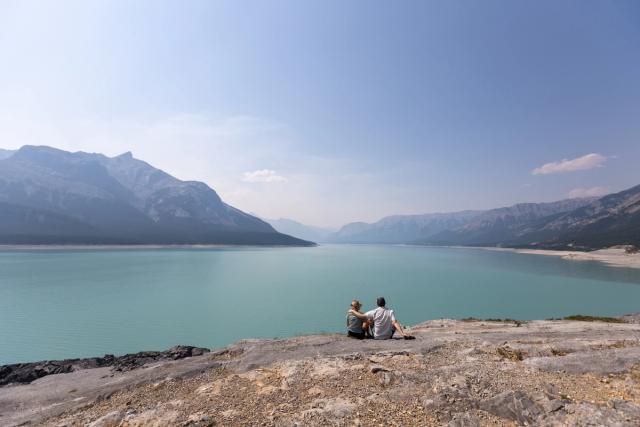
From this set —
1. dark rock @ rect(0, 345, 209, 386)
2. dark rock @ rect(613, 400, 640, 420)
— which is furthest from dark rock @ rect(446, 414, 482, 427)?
dark rock @ rect(0, 345, 209, 386)

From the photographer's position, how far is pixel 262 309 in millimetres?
52719

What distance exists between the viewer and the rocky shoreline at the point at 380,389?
9414 mm

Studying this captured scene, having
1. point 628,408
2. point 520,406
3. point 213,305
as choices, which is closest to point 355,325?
point 520,406

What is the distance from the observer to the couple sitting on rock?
703 inches

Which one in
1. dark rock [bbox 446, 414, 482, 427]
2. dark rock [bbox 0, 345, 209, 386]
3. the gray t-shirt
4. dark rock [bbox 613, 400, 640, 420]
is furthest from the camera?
dark rock [bbox 0, 345, 209, 386]

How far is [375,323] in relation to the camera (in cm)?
1803

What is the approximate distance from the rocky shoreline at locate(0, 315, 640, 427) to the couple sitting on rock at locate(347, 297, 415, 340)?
77 cm

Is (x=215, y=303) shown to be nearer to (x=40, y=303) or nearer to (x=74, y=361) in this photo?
(x=40, y=303)

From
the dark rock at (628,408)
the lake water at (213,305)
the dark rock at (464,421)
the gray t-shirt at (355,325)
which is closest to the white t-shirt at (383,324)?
the gray t-shirt at (355,325)

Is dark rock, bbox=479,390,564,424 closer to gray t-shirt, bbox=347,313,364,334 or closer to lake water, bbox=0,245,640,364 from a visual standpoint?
gray t-shirt, bbox=347,313,364,334

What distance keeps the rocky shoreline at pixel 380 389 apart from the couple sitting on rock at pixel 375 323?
769 mm

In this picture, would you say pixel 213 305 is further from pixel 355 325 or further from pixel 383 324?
pixel 383 324

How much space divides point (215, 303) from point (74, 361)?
3385 centimetres

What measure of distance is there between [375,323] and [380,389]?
673 centimetres
